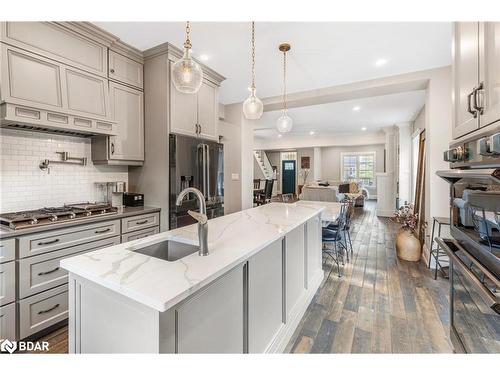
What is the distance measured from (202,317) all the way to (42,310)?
5.52ft

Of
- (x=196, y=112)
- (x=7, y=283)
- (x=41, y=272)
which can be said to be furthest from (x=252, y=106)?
Answer: (x=7, y=283)

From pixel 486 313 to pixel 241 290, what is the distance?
1.00 m

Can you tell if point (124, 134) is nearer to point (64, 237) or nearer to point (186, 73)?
point (64, 237)

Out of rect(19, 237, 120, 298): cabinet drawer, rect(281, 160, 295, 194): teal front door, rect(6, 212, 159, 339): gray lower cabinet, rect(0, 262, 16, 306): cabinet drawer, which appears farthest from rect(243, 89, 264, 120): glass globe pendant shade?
rect(281, 160, 295, 194): teal front door

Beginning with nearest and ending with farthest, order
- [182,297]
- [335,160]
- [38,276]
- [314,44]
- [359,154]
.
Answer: [182,297]
[38,276]
[314,44]
[359,154]
[335,160]

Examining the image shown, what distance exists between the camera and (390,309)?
7.31 ft

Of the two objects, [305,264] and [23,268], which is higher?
[23,268]

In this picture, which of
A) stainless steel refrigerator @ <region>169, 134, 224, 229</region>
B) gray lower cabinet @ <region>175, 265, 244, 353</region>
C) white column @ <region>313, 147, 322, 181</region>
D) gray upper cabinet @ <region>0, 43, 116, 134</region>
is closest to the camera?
gray lower cabinet @ <region>175, 265, 244, 353</region>

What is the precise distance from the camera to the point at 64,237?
76.3 inches

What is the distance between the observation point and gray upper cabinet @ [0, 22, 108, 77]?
6.18 feet

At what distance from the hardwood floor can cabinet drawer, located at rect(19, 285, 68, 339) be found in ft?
0.41

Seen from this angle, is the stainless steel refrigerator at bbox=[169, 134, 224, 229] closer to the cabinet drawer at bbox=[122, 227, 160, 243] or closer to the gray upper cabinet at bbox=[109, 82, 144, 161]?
the cabinet drawer at bbox=[122, 227, 160, 243]
